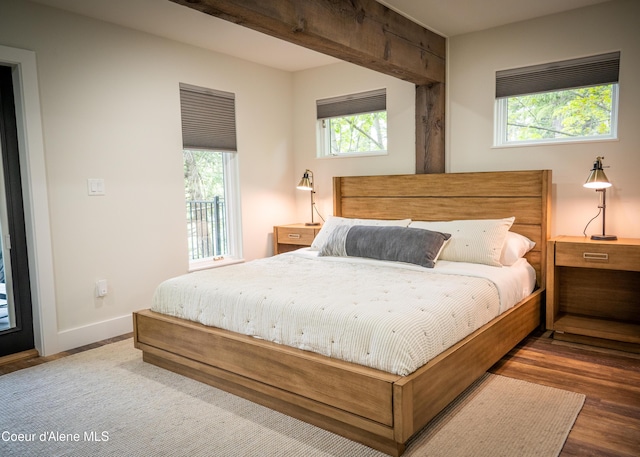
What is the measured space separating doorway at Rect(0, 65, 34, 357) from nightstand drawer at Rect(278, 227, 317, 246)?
2.30 metres

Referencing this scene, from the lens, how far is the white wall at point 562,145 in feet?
11.1

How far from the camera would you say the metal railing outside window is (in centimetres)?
447

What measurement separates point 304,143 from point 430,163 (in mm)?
1547

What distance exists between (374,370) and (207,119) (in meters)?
3.08

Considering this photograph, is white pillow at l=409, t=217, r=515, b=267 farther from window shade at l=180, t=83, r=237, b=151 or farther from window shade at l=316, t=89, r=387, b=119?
window shade at l=180, t=83, r=237, b=151

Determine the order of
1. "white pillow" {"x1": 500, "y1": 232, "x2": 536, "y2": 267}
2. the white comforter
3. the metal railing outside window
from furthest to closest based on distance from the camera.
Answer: the metal railing outside window, "white pillow" {"x1": 500, "y1": 232, "x2": 536, "y2": 267}, the white comforter

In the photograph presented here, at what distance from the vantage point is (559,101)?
3779mm

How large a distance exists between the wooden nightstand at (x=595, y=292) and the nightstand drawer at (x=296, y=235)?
2.14 metres

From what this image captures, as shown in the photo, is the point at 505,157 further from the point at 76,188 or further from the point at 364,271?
the point at 76,188

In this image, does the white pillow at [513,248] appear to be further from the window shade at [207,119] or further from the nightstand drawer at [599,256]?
the window shade at [207,119]

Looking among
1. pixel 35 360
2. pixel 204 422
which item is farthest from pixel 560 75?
pixel 35 360

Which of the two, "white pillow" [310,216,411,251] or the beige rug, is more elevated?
"white pillow" [310,216,411,251]

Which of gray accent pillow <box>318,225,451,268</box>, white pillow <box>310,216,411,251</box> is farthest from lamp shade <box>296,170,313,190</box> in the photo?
gray accent pillow <box>318,225,451,268</box>

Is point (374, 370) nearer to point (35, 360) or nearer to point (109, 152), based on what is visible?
point (35, 360)
